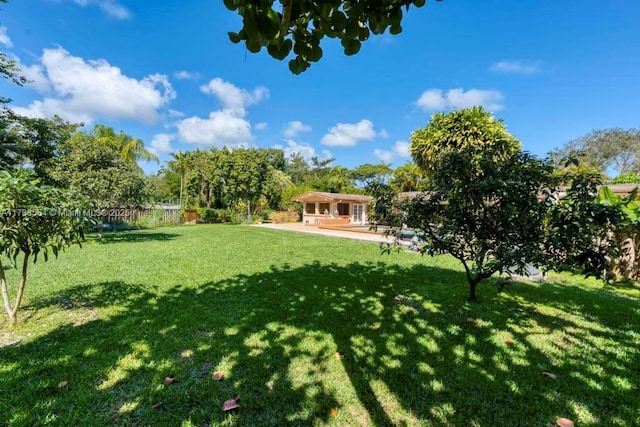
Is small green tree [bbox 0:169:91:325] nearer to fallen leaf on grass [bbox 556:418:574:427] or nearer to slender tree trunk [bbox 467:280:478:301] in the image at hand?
fallen leaf on grass [bbox 556:418:574:427]

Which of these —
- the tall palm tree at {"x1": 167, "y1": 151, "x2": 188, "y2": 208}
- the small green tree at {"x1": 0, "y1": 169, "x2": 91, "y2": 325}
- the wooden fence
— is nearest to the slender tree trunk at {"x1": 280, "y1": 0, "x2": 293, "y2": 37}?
the small green tree at {"x1": 0, "y1": 169, "x2": 91, "y2": 325}

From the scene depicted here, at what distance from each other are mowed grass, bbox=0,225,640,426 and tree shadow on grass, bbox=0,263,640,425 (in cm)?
1

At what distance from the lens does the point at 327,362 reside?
279cm

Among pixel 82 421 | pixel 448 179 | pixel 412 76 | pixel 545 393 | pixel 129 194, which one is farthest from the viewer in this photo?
pixel 412 76

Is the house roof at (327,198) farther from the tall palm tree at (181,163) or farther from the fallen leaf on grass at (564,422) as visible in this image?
the fallen leaf on grass at (564,422)

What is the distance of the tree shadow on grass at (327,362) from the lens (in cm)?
211

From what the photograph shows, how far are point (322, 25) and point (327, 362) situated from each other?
276 cm

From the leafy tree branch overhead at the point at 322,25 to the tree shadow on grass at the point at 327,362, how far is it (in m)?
2.32

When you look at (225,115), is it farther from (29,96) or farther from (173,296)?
(173,296)

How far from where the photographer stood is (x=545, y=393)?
231 centimetres

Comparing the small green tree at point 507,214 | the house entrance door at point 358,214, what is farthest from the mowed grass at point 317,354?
the house entrance door at point 358,214

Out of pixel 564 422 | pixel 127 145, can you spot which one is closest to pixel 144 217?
pixel 127 145

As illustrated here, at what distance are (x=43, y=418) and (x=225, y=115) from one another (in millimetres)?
22968

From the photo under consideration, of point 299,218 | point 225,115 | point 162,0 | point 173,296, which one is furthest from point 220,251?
point 299,218
